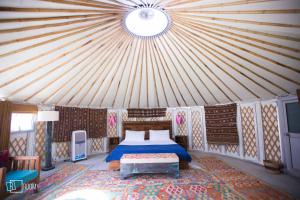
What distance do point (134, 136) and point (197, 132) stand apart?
8.55ft

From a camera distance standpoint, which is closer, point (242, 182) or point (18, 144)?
point (242, 182)

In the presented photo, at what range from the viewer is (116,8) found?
232cm

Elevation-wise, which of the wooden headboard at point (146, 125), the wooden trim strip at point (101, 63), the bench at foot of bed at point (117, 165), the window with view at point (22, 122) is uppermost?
the wooden trim strip at point (101, 63)

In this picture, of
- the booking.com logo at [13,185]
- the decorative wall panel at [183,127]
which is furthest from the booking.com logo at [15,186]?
the decorative wall panel at [183,127]

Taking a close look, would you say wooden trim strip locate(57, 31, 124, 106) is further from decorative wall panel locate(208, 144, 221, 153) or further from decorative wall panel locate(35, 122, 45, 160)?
→ decorative wall panel locate(208, 144, 221, 153)

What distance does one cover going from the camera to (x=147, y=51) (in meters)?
3.57

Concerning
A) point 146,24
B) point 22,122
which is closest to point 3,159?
point 22,122

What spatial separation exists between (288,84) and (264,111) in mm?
1196

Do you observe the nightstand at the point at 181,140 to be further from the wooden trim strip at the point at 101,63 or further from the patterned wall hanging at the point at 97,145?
the wooden trim strip at the point at 101,63

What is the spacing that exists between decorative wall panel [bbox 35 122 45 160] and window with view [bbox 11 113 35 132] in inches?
7.4

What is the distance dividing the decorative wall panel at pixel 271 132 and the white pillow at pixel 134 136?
3.91 m

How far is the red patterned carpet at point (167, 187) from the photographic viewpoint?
2.81 m

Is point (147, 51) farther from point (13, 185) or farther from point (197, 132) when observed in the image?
point (197, 132)

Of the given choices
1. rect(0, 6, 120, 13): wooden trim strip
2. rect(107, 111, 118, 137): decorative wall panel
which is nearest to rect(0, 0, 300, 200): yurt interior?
rect(0, 6, 120, 13): wooden trim strip
